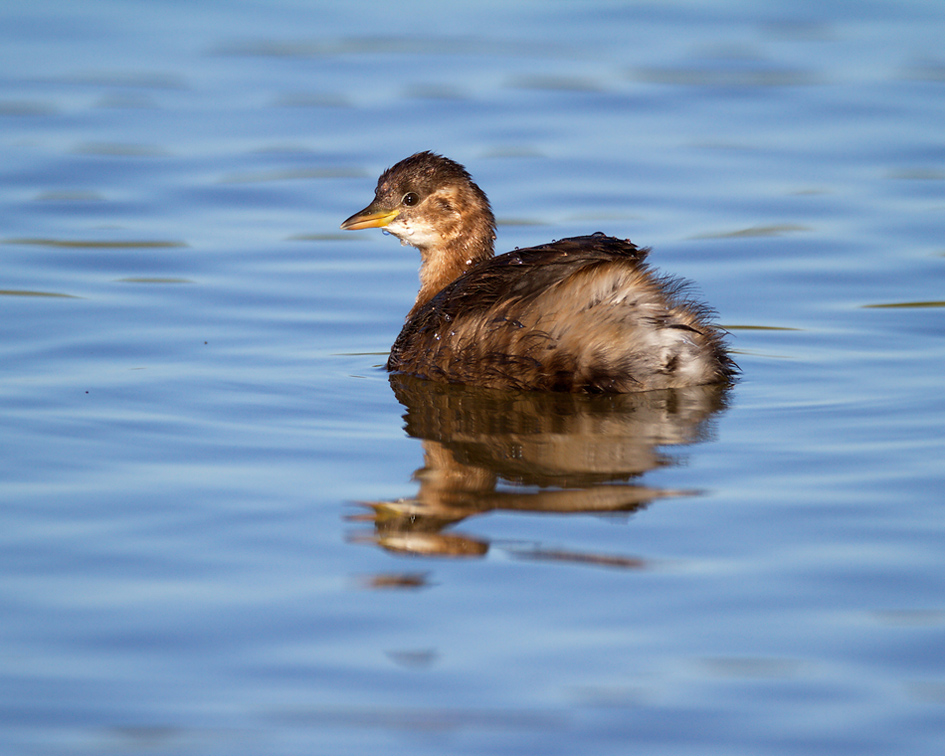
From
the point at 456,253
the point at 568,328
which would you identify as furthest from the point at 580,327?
the point at 456,253

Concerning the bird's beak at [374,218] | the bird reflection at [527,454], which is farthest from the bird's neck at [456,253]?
the bird reflection at [527,454]

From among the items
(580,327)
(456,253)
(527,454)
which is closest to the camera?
(527,454)

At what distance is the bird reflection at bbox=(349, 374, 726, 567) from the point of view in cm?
549

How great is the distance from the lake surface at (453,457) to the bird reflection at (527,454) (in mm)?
19

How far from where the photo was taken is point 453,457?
6.43m

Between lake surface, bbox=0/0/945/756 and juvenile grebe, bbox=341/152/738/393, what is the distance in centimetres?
17

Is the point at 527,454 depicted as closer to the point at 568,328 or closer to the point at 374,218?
the point at 568,328

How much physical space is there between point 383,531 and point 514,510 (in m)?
0.50

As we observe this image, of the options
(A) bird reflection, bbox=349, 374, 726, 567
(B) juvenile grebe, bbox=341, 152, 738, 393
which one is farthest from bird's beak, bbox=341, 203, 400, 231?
(A) bird reflection, bbox=349, 374, 726, 567

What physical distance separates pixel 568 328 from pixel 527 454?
1053 millimetres

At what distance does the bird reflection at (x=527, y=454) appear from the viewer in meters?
5.49

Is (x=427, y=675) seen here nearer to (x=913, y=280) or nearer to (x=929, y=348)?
(x=929, y=348)

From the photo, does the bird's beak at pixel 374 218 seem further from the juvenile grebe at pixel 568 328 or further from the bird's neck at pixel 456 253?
the juvenile grebe at pixel 568 328

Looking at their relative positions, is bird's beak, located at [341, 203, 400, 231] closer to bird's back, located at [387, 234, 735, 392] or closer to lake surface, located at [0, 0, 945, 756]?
lake surface, located at [0, 0, 945, 756]
